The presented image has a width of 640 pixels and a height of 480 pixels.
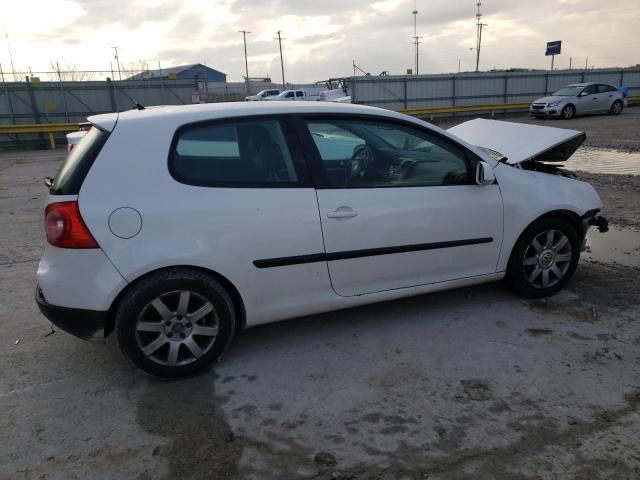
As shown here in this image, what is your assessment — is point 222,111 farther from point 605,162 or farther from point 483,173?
point 605,162

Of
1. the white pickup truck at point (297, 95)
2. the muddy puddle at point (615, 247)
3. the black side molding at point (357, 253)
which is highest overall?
the white pickup truck at point (297, 95)

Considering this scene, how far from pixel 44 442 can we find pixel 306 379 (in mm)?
1460

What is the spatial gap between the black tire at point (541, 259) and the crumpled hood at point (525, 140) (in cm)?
62

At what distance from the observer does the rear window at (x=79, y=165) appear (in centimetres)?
293

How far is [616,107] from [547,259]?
24872 millimetres

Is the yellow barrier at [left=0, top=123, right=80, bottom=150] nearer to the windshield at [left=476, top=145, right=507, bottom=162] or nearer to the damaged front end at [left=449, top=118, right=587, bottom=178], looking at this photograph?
the damaged front end at [left=449, top=118, right=587, bottom=178]

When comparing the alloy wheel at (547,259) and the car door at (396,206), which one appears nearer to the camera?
the car door at (396,206)

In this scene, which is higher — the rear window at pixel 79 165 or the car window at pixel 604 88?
the car window at pixel 604 88

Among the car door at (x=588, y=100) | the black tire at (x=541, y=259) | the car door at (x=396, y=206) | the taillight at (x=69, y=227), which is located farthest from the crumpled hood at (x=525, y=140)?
the car door at (x=588, y=100)

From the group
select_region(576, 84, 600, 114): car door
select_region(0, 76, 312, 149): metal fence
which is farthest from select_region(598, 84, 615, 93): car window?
select_region(0, 76, 312, 149): metal fence

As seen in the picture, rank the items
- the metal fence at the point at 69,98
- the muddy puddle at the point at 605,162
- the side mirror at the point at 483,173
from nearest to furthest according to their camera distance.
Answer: the side mirror at the point at 483,173 < the muddy puddle at the point at 605,162 < the metal fence at the point at 69,98

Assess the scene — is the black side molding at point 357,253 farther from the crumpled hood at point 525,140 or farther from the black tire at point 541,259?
the crumpled hood at point 525,140

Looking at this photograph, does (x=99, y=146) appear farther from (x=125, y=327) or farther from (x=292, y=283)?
(x=292, y=283)

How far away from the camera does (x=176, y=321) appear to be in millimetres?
3102
